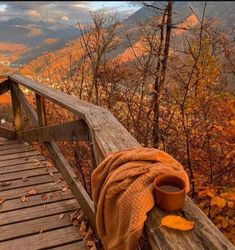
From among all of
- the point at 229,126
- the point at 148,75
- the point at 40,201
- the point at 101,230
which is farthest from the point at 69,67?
the point at 101,230

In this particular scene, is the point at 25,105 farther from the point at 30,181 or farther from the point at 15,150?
the point at 30,181

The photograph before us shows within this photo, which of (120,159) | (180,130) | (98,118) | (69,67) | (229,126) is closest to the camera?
(120,159)

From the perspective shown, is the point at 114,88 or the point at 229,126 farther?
the point at 114,88

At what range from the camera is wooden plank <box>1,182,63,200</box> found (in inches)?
139

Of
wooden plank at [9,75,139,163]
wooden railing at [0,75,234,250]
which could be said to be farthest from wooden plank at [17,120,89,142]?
wooden plank at [9,75,139,163]

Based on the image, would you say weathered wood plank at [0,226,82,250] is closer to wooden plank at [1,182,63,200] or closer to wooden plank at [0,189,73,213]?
wooden plank at [0,189,73,213]

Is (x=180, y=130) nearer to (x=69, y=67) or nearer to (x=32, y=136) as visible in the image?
(x=32, y=136)

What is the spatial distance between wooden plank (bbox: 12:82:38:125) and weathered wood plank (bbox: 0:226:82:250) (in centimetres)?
202

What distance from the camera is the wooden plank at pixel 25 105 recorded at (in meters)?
4.68

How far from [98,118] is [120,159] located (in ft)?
2.90

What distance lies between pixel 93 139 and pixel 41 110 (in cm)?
207

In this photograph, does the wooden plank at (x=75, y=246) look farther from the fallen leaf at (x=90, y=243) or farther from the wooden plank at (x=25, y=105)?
the wooden plank at (x=25, y=105)

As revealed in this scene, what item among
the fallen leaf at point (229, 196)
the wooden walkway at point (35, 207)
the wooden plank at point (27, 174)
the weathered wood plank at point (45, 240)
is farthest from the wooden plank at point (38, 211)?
the fallen leaf at point (229, 196)

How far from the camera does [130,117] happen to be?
6824mm
